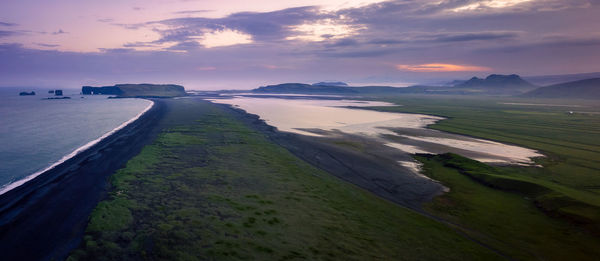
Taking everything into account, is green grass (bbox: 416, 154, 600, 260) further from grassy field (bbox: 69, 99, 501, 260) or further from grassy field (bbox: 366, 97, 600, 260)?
grassy field (bbox: 69, 99, 501, 260)

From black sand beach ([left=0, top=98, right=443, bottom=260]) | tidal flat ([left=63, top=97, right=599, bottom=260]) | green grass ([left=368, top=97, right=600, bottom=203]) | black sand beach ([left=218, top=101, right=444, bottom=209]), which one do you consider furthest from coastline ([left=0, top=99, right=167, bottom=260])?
green grass ([left=368, top=97, right=600, bottom=203])

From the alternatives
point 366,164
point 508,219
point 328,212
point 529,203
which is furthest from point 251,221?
point 529,203

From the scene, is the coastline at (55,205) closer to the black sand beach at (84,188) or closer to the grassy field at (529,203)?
the black sand beach at (84,188)

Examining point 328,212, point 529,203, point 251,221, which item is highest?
point 251,221

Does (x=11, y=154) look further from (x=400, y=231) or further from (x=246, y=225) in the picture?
(x=400, y=231)

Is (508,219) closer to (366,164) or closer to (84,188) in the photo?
(366,164)

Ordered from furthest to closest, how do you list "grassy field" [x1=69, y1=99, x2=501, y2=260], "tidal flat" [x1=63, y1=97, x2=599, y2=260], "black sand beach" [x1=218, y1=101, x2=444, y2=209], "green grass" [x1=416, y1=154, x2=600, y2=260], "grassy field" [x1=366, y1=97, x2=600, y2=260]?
"black sand beach" [x1=218, y1=101, x2=444, y2=209] → "grassy field" [x1=366, y1=97, x2=600, y2=260] → "green grass" [x1=416, y1=154, x2=600, y2=260] → "tidal flat" [x1=63, y1=97, x2=599, y2=260] → "grassy field" [x1=69, y1=99, x2=501, y2=260]

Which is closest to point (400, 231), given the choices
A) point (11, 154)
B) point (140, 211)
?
point (140, 211)
